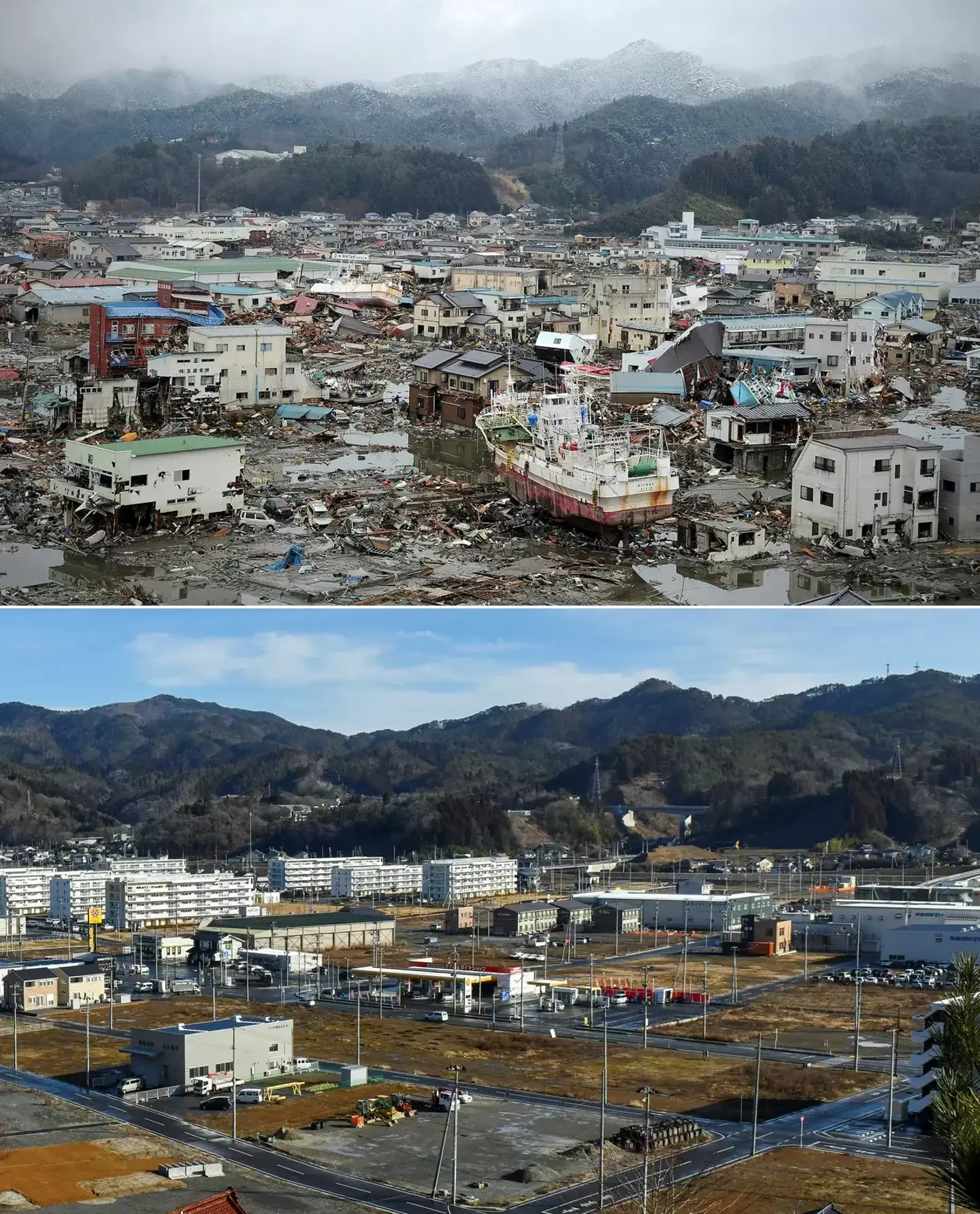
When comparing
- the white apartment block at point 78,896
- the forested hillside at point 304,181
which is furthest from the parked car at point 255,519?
the forested hillside at point 304,181

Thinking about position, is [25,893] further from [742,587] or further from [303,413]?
[742,587]

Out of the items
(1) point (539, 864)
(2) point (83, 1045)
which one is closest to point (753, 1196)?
(2) point (83, 1045)

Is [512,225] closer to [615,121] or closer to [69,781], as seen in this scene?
[615,121]

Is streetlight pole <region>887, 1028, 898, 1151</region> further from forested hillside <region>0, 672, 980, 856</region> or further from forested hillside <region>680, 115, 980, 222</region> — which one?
forested hillside <region>680, 115, 980, 222</region>

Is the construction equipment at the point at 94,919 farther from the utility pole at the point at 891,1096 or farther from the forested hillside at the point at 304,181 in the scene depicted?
the forested hillside at the point at 304,181

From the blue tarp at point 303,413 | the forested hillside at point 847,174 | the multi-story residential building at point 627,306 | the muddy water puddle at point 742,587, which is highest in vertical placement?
the forested hillside at point 847,174

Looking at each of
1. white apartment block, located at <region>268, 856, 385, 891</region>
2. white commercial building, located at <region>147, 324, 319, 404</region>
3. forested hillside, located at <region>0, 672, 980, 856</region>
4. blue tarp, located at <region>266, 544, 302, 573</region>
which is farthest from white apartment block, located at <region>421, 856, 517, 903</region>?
blue tarp, located at <region>266, 544, 302, 573</region>

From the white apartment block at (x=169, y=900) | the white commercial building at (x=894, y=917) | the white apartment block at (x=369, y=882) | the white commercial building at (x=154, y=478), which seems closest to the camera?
the white commercial building at (x=154, y=478)
